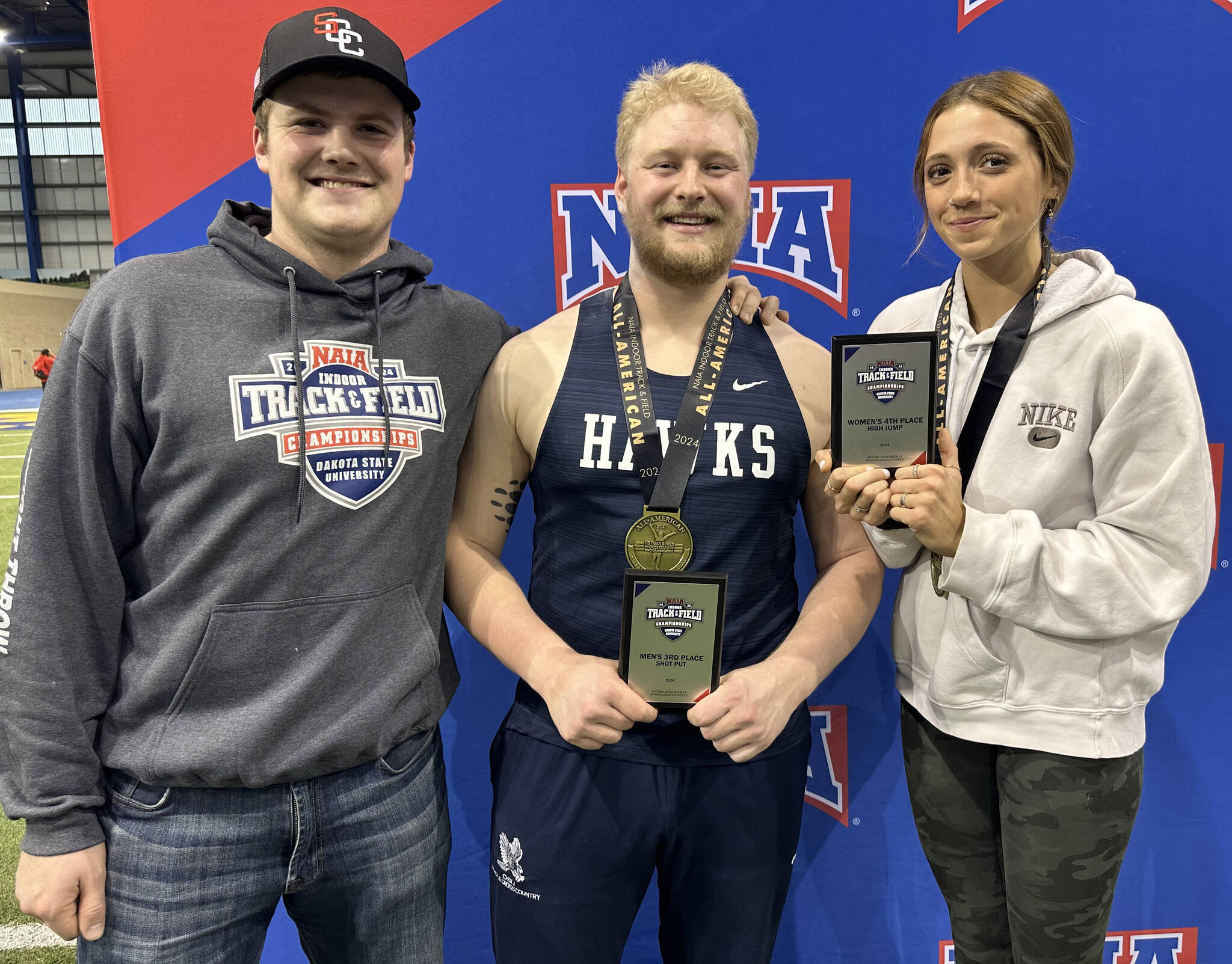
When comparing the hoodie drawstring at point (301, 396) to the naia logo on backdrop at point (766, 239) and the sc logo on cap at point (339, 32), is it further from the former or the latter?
the naia logo on backdrop at point (766, 239)

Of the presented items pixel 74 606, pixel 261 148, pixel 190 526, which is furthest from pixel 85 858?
pixel 261 148

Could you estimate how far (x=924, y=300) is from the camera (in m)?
1.78

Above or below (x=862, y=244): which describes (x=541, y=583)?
below

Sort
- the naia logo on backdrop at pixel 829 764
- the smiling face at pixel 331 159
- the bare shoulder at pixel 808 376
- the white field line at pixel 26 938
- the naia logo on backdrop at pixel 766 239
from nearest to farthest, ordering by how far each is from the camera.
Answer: the smiling face at pixel 331 159
the bare shoulder at pixel 808 376
the naia logo on backdrop at pixel 766 239
the naia logo on backdrop at pixel 829 764
the white field line at pixel 26 938

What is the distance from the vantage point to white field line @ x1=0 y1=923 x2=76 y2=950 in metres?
2.60

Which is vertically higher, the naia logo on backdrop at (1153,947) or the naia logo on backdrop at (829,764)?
the naia logo on backdrop at (829,764)

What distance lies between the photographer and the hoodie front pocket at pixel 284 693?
1349 millimetres

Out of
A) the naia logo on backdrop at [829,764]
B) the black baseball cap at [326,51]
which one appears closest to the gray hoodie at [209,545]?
the black baseball cap at [326,51]

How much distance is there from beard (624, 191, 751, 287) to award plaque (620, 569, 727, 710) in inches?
25.8

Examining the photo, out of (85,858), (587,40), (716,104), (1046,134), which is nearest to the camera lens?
(85,858)

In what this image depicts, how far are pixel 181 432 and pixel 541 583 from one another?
780 millimetres

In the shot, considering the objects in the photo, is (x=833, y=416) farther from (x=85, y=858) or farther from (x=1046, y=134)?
(x=85, y=858)

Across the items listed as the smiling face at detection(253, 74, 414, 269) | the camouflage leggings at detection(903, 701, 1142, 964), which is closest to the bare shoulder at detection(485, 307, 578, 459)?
the smiling face at detection(253, 74, 414, 269)

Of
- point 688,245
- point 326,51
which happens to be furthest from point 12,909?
point 688,245
